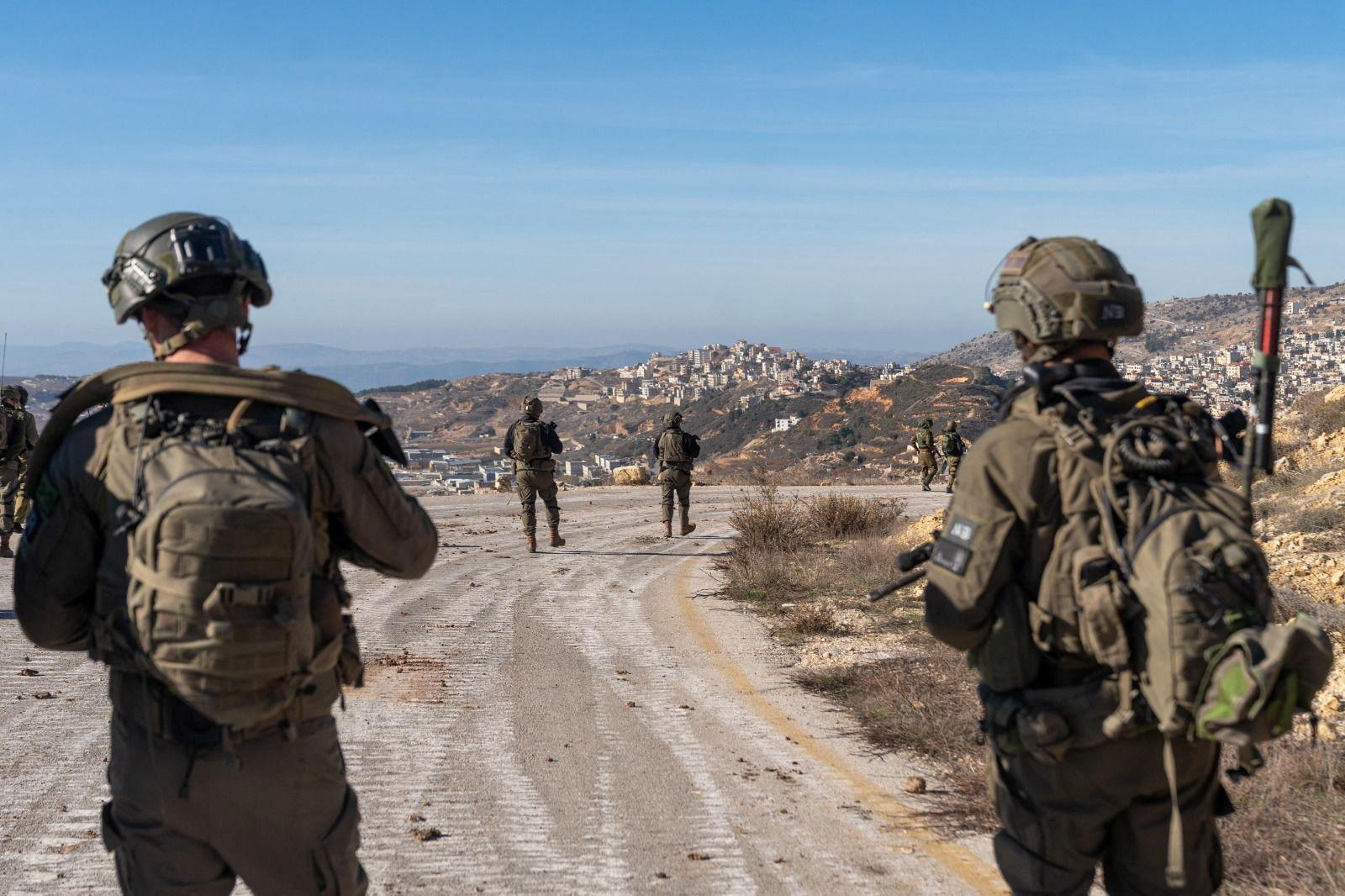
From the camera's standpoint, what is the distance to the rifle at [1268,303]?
3330 mm

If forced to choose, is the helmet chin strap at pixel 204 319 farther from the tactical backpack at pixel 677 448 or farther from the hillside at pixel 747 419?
the hillside at pixel 747 419

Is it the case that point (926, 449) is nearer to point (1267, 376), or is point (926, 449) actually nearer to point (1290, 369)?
point (1267, 376)

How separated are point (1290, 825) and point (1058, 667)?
227 cm

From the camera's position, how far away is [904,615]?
10547 millimetres

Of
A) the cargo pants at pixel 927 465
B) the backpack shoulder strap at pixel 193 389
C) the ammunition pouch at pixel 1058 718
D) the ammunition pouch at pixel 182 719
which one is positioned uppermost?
the backpack shoulder strap at pixel 193 389

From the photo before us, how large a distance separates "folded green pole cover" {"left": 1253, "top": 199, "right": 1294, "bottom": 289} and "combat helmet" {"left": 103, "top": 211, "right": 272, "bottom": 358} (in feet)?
8.94

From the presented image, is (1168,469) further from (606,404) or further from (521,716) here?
(606,404)

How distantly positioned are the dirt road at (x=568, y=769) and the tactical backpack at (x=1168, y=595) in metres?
2.04

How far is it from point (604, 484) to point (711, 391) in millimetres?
76013

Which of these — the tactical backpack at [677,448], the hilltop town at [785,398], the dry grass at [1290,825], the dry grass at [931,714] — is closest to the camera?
the dry grass at [1290,825]

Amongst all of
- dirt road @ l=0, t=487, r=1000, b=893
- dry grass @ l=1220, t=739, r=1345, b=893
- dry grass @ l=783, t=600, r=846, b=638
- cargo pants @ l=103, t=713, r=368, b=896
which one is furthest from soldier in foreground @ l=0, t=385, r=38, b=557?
dry grass @ l=1220, t=739, r=1345, b=893

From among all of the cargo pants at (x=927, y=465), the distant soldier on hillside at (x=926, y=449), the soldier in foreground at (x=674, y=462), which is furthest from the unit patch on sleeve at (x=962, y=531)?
the cargo pants at (x=927, y=465)

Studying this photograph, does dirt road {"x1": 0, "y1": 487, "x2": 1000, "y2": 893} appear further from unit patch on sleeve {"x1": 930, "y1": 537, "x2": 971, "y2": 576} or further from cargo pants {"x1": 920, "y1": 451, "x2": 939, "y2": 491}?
cargo pants {"x1": 920, "y1": 451, "x2": 939, "y2": 491}

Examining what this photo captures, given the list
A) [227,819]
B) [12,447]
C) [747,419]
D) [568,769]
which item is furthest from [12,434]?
[747,419]
